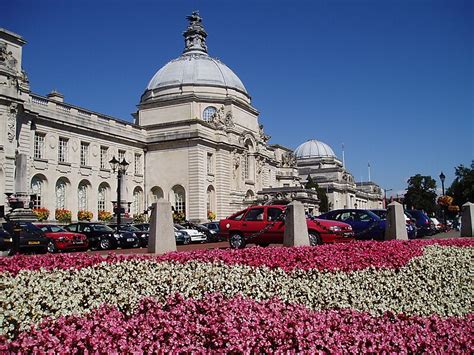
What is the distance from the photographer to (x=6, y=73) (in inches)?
1328

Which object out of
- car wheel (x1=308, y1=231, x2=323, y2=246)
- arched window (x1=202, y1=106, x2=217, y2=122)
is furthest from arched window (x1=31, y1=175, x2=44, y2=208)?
car wheel (x1=308, y1=231, x2=323, y2=246)

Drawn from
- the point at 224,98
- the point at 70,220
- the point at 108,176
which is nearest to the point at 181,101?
the point at 224,98

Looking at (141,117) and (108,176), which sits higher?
Result: (141,117)

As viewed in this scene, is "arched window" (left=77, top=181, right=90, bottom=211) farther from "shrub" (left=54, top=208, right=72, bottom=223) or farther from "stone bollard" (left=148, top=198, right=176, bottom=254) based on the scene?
"stone bollard" (left=148, top=198, right=176, bottom=254)

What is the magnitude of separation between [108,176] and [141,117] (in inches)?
610

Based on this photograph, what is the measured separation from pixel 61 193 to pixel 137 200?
455 inches

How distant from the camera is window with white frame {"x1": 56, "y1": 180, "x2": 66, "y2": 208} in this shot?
43.4 meters

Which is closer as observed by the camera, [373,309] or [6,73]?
[373,309]

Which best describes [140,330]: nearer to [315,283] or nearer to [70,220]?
[315,283]

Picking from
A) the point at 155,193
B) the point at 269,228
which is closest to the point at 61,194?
the point at 155,193

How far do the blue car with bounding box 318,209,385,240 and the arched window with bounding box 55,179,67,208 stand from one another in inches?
1121

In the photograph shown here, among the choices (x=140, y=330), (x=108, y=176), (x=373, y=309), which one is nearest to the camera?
(x=140, y=330)

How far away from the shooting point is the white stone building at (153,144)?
3772cm

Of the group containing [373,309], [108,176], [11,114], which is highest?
[11,114]
